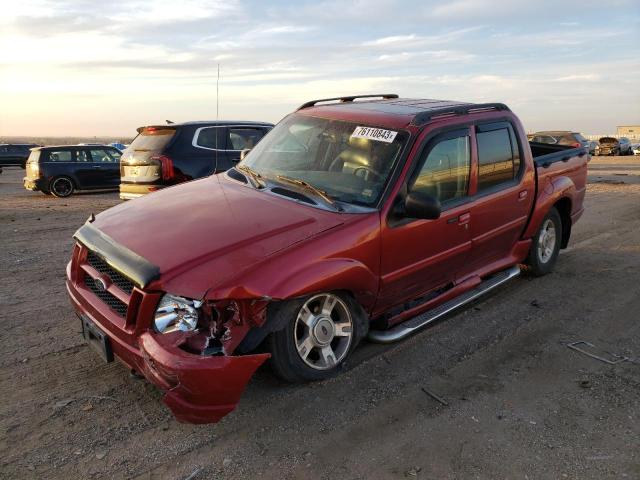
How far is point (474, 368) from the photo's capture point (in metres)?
3.89

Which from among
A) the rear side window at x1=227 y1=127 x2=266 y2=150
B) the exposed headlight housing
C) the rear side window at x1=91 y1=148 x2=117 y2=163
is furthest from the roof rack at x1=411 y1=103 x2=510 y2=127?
the rear side window at x1=91 y1=148 x2=117 y2=163

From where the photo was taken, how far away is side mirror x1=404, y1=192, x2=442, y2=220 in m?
3.62

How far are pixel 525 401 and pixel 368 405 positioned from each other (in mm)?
1007

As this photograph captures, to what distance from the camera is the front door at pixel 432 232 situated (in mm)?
3840

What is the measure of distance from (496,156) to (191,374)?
11.1ft

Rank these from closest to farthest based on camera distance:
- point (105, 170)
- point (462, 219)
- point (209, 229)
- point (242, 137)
A: point (209, 229)
point (462, 219)
point (242, 137)
point (105, 170)

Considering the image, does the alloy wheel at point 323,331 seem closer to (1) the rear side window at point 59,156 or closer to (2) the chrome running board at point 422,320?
(2) the chrome running board at point 422,320

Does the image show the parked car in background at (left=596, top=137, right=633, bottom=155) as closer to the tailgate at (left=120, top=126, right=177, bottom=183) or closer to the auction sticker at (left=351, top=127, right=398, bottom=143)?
the tailgate at (left=120, top=126, right=177, bottom=183)

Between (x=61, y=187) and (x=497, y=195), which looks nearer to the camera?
(x=497, y=195)

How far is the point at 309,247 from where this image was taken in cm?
329

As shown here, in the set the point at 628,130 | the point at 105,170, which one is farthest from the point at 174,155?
the point at 628,130

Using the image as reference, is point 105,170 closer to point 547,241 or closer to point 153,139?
point 153,139

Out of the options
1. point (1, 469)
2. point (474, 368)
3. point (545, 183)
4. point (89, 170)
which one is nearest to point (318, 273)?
point (474, 368)

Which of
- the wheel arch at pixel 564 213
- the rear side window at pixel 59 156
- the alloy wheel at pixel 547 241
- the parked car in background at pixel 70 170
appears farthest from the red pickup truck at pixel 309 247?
the rear side window at pixel 59 156
